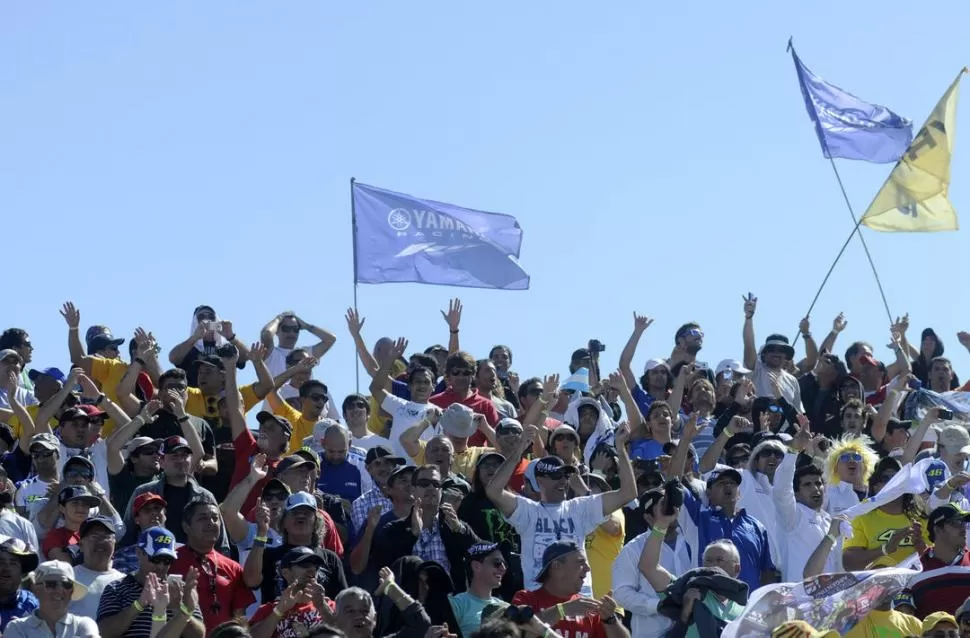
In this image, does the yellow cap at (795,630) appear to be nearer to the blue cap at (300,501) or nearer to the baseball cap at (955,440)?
the blue cap at (300,501)

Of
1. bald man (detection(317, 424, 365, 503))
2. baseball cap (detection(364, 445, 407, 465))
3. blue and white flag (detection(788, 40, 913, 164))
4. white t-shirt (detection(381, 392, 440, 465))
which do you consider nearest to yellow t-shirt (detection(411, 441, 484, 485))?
Answer: baseball cap (detection(364, 445, 407, 465))

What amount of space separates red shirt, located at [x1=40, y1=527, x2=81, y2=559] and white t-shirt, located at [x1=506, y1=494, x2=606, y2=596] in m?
2.99

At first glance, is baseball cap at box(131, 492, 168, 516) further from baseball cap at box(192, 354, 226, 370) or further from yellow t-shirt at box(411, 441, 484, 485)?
baseball cap at box(192, 354, 226, 370)

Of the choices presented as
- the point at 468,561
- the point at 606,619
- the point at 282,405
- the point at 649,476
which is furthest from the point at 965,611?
the point at 282,405

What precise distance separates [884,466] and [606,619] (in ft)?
15.1

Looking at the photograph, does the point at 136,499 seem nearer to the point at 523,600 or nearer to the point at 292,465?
the point at 292,465

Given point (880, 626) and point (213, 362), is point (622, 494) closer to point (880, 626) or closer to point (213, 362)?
point (880, 626)

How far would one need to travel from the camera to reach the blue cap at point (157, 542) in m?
12.5

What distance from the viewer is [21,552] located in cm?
1225

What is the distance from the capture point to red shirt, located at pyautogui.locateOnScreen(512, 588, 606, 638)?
1268cm

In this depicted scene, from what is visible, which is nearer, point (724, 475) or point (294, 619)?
point (294, 619)

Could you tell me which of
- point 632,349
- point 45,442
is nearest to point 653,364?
point 632,349

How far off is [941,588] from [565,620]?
2.74m

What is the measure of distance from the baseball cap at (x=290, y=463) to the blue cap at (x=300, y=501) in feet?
Result: 3.32
